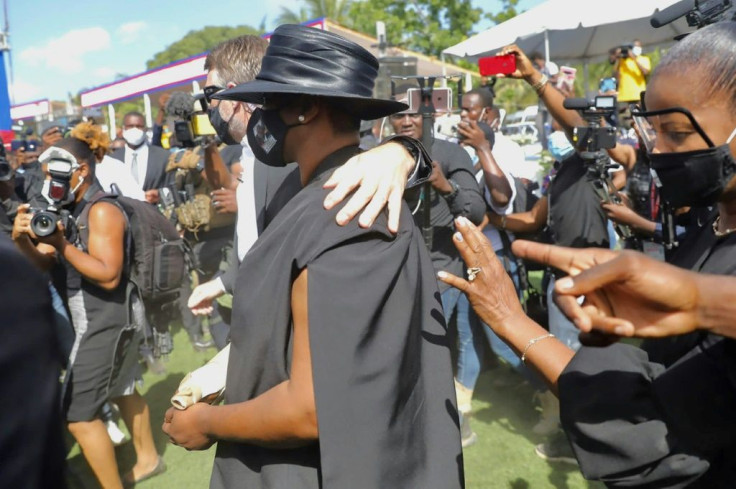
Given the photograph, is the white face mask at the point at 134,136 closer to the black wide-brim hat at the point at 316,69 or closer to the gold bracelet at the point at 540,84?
the gold bracelet at the point at 540,84

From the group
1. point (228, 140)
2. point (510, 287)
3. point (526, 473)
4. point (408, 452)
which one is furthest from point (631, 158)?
point (408, 452)

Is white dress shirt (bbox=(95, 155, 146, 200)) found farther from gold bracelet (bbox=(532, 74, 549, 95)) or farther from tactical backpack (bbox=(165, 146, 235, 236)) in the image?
gold bracelet (bbox=(532, 74, 549, 95))

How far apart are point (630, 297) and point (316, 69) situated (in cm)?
101

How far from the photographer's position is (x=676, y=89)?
1.47m

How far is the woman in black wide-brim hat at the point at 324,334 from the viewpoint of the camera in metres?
1.44

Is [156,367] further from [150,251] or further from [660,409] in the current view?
[660,409]

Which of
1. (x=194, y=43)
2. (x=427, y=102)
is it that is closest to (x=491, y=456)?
(x=427, y=102)

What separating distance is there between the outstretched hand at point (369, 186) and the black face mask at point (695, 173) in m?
0.66

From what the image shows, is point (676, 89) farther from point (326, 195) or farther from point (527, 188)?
point (527, 188)

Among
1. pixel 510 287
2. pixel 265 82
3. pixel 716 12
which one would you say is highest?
pixel 716 12

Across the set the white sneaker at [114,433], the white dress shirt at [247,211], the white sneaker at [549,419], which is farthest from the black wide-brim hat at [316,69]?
the white sneaker at [114,433]

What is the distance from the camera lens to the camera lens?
296cm

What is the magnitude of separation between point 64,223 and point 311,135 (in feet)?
6.49

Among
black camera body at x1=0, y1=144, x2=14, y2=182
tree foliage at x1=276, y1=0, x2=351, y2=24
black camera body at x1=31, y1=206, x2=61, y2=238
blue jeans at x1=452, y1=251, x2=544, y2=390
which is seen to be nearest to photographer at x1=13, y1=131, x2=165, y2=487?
black camera body at x1=31, y1=206, x2=61, y2=238
